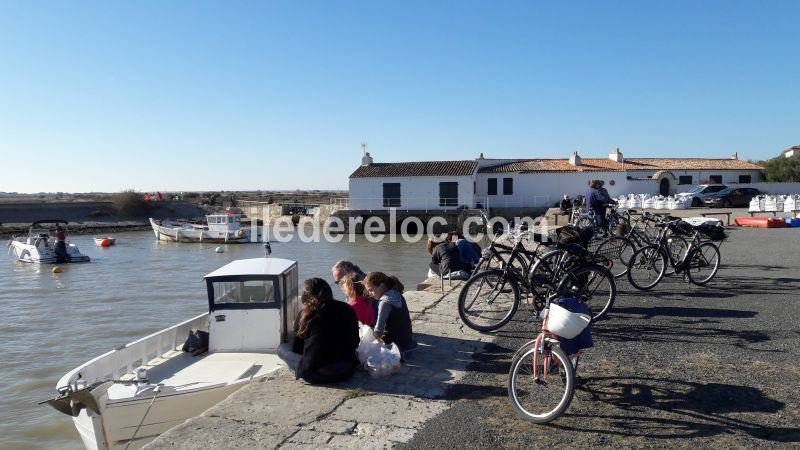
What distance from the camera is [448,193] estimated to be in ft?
122

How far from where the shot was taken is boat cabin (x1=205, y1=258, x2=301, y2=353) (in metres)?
6.74

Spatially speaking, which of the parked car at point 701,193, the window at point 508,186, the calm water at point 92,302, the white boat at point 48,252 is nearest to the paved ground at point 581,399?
the calm water at point 92,302

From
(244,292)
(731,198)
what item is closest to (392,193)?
(731,198)

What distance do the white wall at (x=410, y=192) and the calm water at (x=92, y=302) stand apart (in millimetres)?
5082

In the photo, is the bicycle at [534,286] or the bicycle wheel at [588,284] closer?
the bicycle at [534,286]

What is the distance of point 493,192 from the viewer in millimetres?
38719

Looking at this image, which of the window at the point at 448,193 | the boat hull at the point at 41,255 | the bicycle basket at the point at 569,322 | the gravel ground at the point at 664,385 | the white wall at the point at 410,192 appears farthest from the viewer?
the window at the point at 448,193

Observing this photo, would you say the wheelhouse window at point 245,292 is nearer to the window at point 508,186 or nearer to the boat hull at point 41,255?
the boat hull at point 41,255

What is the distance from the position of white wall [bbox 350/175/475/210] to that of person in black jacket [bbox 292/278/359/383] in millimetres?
32158

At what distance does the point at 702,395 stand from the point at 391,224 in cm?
3318

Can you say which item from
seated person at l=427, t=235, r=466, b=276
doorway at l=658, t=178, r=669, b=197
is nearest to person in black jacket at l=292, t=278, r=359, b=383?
seated person at l=427, t=235, r=466, b=276

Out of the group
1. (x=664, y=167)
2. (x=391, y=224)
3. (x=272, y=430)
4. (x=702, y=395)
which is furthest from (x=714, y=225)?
(x=664, y=167)

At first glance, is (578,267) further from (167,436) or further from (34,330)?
(34,330)

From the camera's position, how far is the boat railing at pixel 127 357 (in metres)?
6.09
